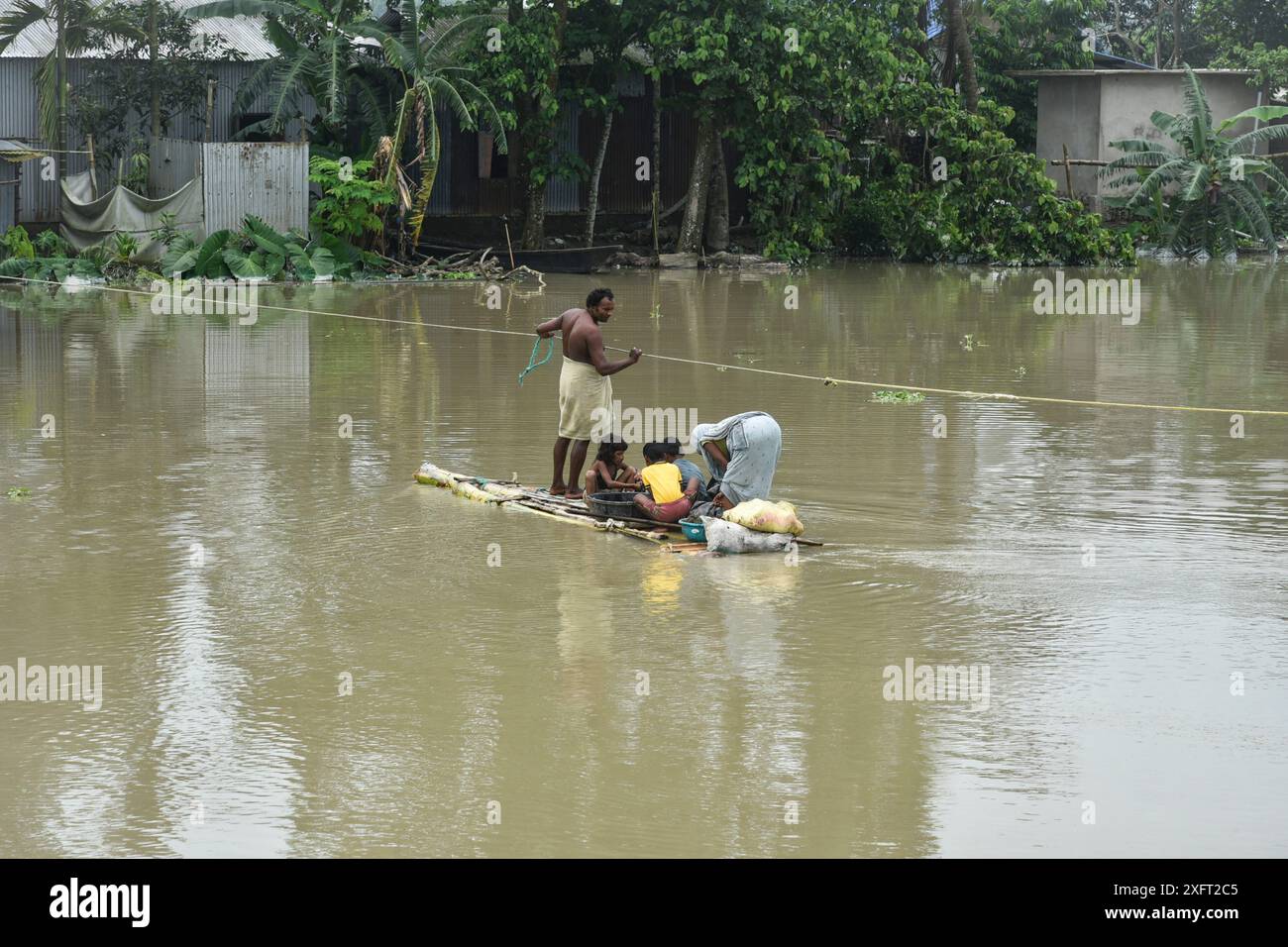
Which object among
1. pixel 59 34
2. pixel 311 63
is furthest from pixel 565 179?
pixel 59 34

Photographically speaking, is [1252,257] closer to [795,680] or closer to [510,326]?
[510,326]

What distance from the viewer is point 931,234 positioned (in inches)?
1179

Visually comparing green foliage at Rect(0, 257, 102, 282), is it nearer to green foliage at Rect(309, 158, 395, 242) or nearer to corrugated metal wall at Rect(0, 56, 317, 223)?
corrugated metal wall at Rect(0, 56, 317, 223)

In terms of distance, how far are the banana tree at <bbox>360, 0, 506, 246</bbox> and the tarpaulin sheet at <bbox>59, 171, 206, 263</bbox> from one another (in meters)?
3.30

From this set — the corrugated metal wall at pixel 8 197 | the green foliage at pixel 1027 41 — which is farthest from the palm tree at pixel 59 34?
the green foliage at pixel 1027 41

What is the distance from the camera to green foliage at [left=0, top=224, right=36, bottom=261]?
2497cm

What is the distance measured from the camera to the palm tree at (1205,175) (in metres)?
30.3

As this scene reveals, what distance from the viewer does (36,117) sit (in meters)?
27.4

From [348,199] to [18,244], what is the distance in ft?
17.1

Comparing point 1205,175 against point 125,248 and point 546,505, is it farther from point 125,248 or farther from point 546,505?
point 546,505

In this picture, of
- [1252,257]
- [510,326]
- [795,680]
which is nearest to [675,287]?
[510,326]

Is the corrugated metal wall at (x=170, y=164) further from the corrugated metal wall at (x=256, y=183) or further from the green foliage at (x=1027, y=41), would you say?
the green foliage at (x=1027, y=41)

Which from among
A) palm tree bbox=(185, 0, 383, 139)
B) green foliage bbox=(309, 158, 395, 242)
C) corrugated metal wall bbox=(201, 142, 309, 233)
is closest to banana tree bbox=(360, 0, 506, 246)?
green foliage bbox=(309, 158, 395, 242)

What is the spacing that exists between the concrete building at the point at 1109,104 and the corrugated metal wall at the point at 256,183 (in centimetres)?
1555
